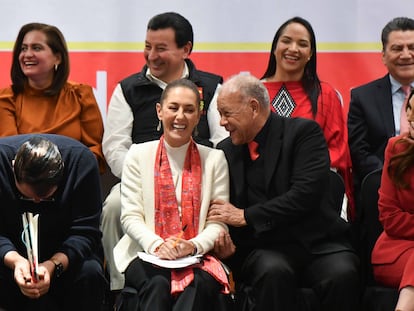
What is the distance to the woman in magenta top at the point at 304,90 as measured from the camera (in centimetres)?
431

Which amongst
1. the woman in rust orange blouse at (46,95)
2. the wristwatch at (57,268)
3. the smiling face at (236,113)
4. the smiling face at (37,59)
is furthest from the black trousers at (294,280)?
the smiling face at (37,59)

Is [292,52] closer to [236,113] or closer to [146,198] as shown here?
[236,113]

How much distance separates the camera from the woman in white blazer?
11.2 ft

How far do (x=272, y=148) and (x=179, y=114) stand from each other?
1.40ft

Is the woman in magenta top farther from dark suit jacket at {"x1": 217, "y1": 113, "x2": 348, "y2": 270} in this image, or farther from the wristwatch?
the wristwatch

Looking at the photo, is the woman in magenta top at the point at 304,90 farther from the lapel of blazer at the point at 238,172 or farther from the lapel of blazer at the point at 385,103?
the lapel of blazer at the point at 238,172

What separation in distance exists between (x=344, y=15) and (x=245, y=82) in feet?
4.27

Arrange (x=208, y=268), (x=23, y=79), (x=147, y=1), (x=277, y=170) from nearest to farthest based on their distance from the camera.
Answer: (x=208, y=268)
(x=277, y=170)
(x=23, y=79)
(x=147, y=1)

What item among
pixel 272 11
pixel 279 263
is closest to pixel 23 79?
pixel 272 11

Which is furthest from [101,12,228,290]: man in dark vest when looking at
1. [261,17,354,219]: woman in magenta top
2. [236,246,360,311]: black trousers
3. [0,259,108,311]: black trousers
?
[236,246,360,311]: black trousers

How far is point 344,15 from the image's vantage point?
15.9ft

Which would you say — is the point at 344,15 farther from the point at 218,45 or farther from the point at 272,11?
the point at 218,45

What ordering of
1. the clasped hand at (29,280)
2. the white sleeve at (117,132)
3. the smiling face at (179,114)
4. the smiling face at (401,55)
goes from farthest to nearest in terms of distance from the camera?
the smiling face at (401,55), the white sleeve at (117,132), the smiling face at (179,114), the clasped hand at (29,280)

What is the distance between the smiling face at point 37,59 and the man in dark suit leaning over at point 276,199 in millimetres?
1095
